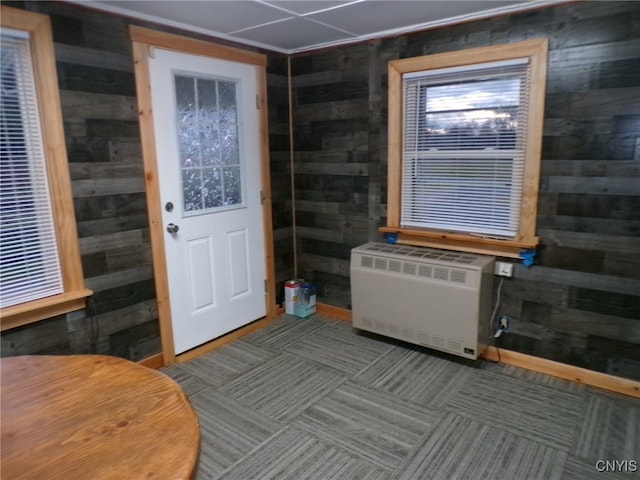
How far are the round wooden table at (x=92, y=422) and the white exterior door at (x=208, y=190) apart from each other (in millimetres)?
1620

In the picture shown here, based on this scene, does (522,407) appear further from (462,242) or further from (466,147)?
(466,147)

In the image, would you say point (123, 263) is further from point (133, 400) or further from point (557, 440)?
point (557, 440)

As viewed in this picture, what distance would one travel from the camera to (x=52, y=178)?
2332 millimetres

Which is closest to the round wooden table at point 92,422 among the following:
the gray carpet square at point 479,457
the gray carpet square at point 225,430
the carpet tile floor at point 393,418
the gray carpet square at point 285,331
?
the carpet tile floor at point 393,418

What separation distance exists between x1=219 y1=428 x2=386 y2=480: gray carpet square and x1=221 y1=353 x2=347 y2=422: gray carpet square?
0.24m

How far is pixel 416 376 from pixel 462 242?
3.22 feet

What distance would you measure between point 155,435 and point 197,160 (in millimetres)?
2272

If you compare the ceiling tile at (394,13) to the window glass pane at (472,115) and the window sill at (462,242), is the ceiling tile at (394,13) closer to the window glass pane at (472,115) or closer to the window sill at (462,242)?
the window glass pane at (472,115)

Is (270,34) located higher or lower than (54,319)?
higher

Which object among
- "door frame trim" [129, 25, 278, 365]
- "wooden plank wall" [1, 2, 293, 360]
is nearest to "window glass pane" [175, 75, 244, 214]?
"door frame trim" [129, 25, 278, 365]

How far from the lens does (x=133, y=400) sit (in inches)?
49.0

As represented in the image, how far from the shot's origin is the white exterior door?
9.39 feet

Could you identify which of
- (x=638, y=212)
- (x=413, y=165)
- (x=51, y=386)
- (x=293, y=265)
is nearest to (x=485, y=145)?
(x=413, y=165)

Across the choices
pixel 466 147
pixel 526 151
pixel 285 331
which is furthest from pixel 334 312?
pixel 526 151
